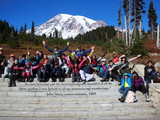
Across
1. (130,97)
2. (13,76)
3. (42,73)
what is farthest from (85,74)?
(13,76)

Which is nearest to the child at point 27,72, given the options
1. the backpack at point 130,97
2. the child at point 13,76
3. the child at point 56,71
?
the child at point 13,76

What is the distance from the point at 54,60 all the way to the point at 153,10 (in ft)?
169

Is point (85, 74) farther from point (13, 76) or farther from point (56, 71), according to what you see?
point (13, 76)

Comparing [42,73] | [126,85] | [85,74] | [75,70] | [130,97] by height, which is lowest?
[130,97]

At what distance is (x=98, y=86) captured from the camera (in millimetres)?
6383

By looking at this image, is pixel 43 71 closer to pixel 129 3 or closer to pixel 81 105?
pixel 81 105

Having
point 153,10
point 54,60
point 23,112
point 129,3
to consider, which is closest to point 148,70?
point 54,60

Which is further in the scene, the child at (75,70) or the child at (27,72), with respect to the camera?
the child at (27,72)

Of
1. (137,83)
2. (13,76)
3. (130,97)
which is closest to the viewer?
(130,97)

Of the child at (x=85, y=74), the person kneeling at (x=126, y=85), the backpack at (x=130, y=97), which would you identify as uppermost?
the child at (x=85, y=74)

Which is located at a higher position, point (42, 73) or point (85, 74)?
point (42, 73)

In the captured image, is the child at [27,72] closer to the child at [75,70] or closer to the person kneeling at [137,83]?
the child at [75,70]

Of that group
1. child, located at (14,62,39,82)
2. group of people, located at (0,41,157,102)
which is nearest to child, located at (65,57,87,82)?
group of people, located at (0,41,157,102)

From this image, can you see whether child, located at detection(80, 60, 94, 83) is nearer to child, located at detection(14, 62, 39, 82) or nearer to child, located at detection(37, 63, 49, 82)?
child, located at detection(37, 63, 49, 82)
